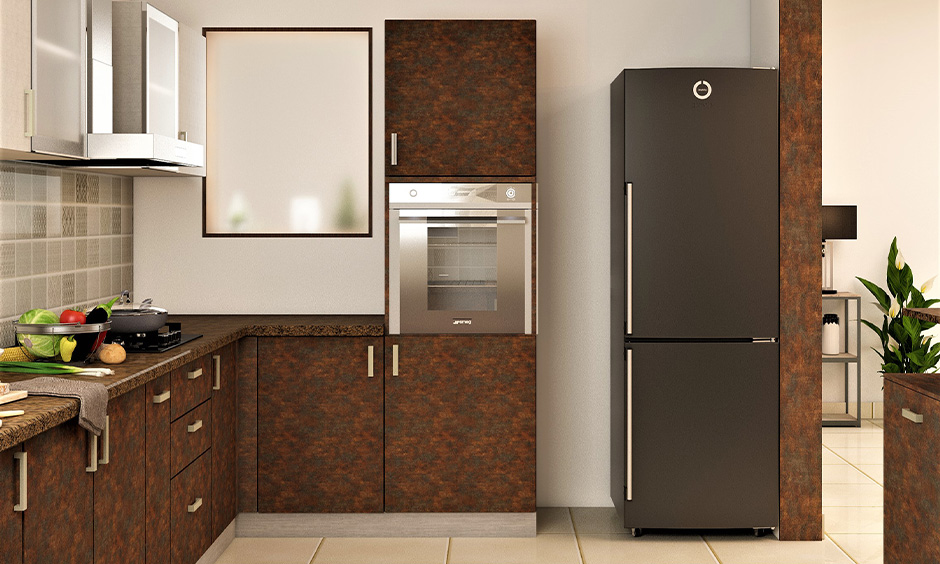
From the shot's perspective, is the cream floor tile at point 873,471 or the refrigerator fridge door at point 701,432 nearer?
the refrigerator fridge door at point 701,432

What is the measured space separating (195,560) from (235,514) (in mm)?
553

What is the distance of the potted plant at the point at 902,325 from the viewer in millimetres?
5613

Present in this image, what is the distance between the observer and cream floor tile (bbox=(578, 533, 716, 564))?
3490mm

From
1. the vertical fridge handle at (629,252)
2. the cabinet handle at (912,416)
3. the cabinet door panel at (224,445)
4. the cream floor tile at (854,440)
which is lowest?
the cream floor tile at (854,440)

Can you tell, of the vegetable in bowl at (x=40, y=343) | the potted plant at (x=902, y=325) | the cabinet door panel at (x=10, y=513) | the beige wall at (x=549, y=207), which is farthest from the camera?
the potted plant at (x=902, y=325)

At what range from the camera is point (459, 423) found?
370cm

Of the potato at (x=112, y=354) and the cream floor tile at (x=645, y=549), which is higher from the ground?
the potato at (x=112, y=354)

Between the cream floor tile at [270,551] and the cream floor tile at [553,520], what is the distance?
1040 mm

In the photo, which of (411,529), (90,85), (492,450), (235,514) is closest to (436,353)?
(492,450)

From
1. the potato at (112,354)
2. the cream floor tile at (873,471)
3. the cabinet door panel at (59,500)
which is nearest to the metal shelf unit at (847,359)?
the cream floor tile at (873,471)

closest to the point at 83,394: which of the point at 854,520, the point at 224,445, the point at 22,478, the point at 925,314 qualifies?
the point at 22,478

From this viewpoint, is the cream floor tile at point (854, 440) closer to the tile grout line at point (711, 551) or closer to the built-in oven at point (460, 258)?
the tile grout line at point (711, 551)

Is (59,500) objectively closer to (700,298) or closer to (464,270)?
(464,270)

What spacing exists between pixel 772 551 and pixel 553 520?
100cm
